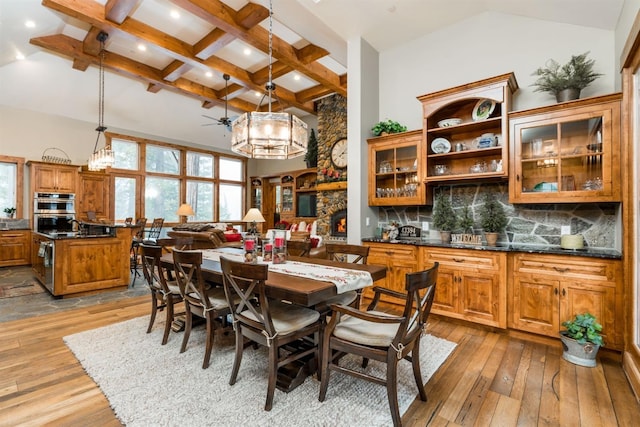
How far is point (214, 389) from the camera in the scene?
2.13 metres

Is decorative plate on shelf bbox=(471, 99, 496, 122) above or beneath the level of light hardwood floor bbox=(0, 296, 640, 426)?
above

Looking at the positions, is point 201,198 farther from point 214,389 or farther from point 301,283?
point 301,283

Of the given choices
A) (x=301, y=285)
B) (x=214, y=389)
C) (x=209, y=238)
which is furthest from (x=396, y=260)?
(x=209, y=238)

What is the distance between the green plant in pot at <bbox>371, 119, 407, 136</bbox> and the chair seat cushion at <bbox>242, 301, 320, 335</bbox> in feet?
9.45

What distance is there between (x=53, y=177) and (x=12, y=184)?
90 cm

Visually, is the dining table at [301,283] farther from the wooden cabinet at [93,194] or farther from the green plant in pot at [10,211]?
the green plant in pot at [10,211]

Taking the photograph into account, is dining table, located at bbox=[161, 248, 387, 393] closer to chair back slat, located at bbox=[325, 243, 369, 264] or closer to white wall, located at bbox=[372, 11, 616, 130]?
chair back slat, located at bbox=[325, 243, 369, 264]

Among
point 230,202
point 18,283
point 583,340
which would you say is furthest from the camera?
point 230,202

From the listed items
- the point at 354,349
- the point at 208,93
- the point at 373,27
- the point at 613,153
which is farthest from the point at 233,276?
the point at 208,93

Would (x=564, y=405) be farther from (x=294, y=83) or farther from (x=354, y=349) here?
(x=294, y=83)

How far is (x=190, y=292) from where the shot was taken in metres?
2.78

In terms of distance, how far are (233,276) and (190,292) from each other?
1037 millimetres

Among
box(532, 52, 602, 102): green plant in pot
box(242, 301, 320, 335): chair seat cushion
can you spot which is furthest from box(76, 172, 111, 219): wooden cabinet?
box(532, 52, 602, 102): green plant in pot

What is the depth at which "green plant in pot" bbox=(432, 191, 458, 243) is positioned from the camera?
3.81 m
